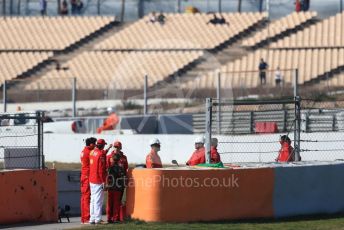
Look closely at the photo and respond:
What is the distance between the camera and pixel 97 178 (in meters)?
18.2

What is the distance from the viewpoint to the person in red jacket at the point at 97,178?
59.7 feet

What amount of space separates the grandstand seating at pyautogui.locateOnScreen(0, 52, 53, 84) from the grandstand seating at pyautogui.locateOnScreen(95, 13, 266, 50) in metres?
2.89

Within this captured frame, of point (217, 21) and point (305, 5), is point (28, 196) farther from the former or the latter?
point (217, 21)

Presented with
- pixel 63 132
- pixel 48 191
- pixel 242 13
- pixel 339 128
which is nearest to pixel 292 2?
pixel 242 13

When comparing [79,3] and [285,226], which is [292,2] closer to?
[79,3]

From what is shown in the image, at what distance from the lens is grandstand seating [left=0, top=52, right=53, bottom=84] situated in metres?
53.5

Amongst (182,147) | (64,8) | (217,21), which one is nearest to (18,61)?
(64,8)

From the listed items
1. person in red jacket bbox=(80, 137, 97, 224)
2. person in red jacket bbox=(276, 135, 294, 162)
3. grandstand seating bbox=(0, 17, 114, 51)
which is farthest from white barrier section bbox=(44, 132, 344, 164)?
grandstand seating bbox=(0, 17, 114, 51)

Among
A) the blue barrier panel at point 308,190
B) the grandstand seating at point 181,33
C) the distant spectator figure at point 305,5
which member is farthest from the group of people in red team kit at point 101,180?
the distant spectator figure at point 305,5

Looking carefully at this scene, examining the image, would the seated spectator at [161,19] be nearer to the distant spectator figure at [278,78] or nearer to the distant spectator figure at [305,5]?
the distant spectator figure at [305,5]

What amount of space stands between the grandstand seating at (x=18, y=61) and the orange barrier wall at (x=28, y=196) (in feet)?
110

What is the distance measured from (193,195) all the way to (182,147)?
1329cm

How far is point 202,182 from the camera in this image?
58.9 feet

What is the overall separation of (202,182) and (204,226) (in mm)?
775
